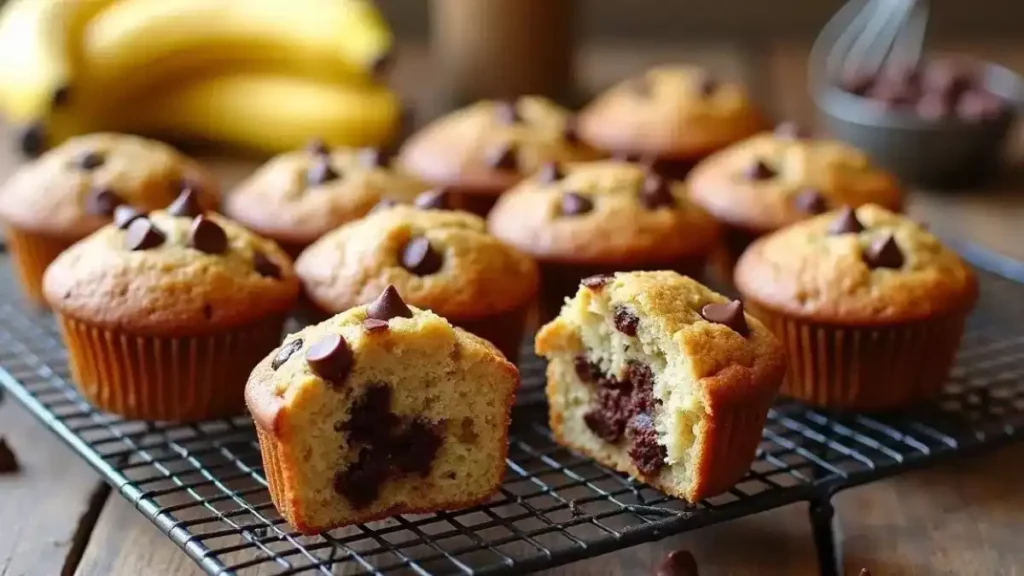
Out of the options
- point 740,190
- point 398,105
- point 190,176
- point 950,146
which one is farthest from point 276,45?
point 950,146

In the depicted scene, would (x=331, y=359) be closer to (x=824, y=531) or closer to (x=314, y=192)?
(x=824, y=531)

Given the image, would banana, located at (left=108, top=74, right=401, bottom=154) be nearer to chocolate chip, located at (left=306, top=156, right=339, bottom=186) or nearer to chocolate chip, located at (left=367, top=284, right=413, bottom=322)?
chocolate chip, located at (left=306, top=156, right=339, bottom=186)

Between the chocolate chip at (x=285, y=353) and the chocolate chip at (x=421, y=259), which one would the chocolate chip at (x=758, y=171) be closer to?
the chocolate chip at (x=421, y=259)

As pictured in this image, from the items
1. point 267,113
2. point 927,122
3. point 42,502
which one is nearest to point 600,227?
point 42,502

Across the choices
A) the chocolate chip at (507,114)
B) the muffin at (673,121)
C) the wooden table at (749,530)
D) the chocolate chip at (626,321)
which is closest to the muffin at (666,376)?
the chocolate chip at (626,321)

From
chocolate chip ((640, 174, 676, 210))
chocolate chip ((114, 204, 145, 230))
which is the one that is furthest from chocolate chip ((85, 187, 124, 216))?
chocolate chip ((640, 174, 676, 210))
